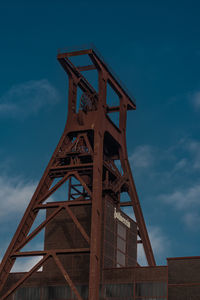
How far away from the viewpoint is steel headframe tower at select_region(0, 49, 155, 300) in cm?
5078

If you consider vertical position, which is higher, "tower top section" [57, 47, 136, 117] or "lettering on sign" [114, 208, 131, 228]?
"tower top section" [57, 47, 136, 117]

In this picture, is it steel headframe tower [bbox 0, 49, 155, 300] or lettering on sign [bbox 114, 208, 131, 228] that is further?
lettering on sign [bbox 114, 208, 131, 228]

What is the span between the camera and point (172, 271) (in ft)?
163

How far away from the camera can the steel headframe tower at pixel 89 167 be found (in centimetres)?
5078

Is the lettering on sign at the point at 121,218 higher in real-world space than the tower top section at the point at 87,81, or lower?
lower

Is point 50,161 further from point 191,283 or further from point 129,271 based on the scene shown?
point 191,283

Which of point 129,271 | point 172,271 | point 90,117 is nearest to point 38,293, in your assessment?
point 129,271

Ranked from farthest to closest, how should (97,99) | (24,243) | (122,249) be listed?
1. (97,99)
2. (122,249)
3. (24,243)

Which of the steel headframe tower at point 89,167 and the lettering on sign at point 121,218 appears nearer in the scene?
the steel headframe tower at point 89,167

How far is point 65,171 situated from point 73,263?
26.2 ft

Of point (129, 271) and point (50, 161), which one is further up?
point (50, 161)

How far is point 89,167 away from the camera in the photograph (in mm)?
54188

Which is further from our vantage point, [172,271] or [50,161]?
[50,161]

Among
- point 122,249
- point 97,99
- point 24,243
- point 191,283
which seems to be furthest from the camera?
point 97,99
